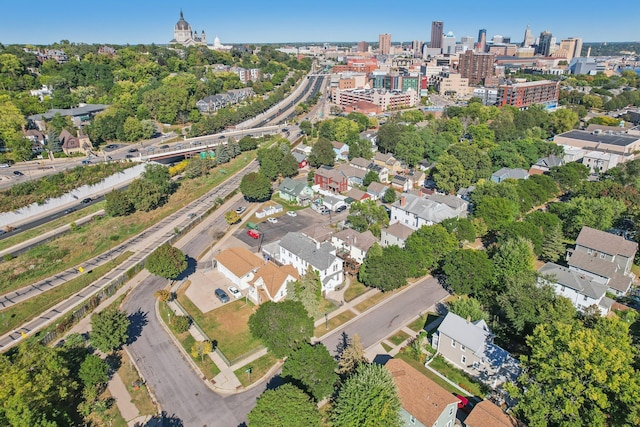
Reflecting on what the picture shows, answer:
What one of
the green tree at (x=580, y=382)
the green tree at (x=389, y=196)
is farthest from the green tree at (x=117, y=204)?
the green tree at (x=580, y=382)

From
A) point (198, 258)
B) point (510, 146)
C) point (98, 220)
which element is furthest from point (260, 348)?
point (510, 146)

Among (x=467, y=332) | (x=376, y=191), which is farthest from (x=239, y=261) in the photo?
(x=376, y=191)

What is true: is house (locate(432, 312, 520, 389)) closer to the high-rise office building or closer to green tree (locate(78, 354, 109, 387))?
green tree (locate(78, 354, 109, 387))

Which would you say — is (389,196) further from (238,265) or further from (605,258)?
(238,265)

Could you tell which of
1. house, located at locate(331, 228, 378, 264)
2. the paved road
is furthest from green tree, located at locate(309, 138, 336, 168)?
the paved road

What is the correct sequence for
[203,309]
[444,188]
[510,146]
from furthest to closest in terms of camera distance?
1. [510,146]
2. [444,188]
3. [203,309]

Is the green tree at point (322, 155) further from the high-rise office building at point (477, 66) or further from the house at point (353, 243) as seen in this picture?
the high-rise office building at point (477, 66)

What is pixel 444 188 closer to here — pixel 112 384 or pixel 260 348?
pixel 260 348
